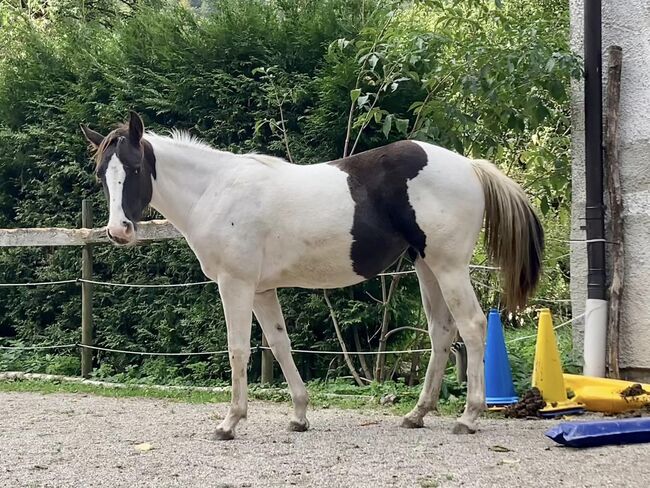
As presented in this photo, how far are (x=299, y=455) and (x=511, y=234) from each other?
173 cm

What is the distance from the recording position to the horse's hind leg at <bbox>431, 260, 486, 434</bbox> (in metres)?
4.09

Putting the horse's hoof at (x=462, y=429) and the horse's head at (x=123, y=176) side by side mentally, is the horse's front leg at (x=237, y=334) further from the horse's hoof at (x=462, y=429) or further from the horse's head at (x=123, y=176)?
the horse's hoof at (x=462, y=429)

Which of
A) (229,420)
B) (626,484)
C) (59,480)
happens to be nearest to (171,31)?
(229,420)

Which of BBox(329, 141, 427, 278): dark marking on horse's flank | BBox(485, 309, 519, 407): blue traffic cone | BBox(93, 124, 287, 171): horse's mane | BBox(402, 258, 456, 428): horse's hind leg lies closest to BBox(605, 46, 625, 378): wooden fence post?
BBox(485, 309, 519, 407): blue traffic cone

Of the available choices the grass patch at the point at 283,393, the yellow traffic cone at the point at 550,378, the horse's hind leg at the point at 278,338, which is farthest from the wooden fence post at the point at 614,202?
the horse's hind leg at the point at 278,338

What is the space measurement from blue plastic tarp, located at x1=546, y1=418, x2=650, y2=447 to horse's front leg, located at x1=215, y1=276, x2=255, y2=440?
1.63 metres

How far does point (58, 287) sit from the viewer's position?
25.0 feet

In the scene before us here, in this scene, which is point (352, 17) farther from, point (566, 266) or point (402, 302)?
point (566, 266)

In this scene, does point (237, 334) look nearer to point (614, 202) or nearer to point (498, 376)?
point (498, 376)

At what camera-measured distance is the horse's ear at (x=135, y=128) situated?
13.4ft

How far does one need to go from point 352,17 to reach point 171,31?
1781 millimetres

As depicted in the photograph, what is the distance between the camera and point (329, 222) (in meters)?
4.21

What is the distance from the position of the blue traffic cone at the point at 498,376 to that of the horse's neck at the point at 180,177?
2082 millimetres

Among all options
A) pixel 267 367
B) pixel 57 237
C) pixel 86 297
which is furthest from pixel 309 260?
pixel 57 237
